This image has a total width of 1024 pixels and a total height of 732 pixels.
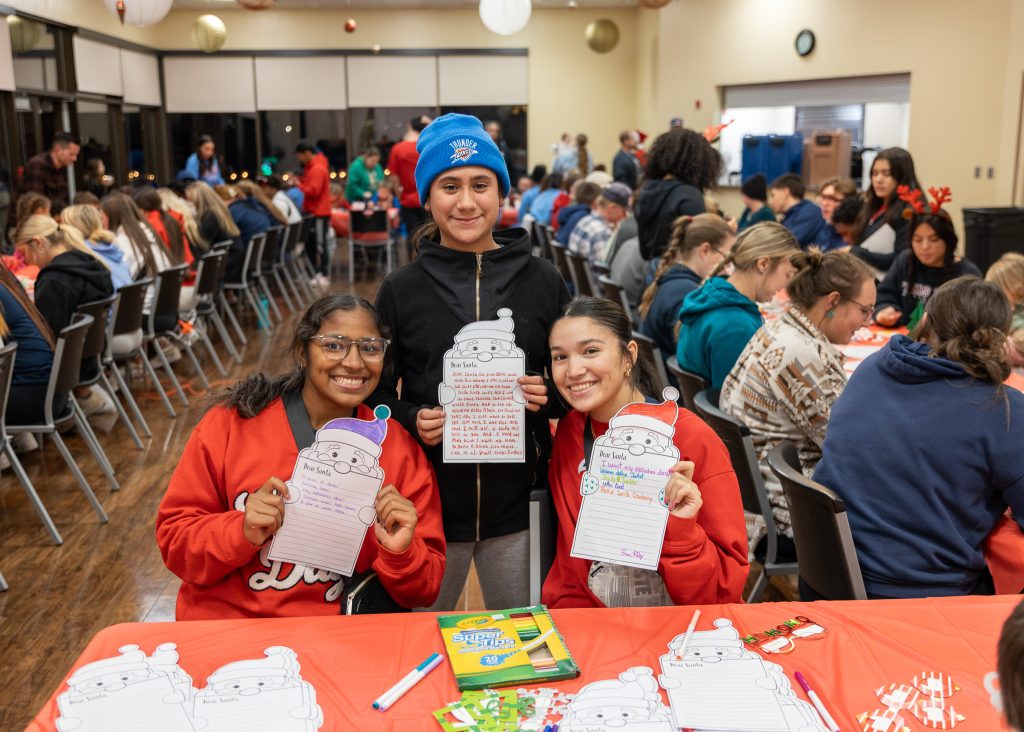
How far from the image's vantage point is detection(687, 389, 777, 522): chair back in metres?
2.55

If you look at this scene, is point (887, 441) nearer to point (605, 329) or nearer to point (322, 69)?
point (605, 329)

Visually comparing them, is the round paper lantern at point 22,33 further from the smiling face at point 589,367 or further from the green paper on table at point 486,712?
the green paper on table at point 486,712

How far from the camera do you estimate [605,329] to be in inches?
74.3

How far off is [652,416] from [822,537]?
66cm

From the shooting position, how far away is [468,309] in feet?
6.44

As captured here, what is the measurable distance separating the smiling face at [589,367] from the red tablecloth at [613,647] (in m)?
0.40

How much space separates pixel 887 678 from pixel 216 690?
38.7 inches

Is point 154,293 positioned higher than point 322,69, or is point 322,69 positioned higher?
point 322,69

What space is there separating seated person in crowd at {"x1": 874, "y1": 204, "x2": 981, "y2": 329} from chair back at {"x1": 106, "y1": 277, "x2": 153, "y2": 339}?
143 inches

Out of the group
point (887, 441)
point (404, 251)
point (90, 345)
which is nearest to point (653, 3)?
point (404, 251)

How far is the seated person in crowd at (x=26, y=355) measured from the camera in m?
3.98

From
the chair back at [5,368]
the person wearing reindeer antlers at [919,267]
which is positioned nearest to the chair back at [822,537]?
the person wearing reindeer antlers at [919,267]

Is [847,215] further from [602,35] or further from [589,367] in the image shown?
[602,35]

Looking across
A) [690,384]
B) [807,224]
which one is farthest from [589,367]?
[807,224]
